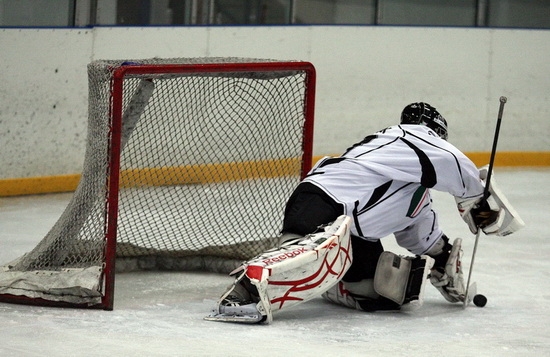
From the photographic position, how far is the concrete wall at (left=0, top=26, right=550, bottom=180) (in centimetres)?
654

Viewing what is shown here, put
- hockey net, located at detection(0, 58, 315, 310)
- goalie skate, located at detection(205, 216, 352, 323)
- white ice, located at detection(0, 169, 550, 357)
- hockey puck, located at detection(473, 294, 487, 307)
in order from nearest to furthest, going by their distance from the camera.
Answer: white ice, located at detection(0, 169, 550, 357) < goalie skate, located at detection(205, 216, 352, 323) < hockey net, located at detection(0, 58, 315, 310) < hockey puck, located at detection(473, 294, 487, 307)

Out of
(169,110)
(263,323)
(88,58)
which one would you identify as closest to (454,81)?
(88,58)

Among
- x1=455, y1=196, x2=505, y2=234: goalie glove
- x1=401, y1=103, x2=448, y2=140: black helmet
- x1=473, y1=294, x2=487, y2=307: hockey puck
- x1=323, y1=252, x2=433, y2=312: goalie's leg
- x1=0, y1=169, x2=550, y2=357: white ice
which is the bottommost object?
x1=0, y1=169, x2=550, y2=357: white ice

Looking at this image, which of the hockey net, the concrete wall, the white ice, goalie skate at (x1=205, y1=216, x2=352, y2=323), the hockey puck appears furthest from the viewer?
the concrete wall

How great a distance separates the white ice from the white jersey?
0.37 m

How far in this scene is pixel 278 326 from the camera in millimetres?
3887

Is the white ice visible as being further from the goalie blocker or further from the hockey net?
the goalie blocker

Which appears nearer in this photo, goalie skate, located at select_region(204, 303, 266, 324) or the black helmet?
goalie skate, located at select_region(204, 303, 266, 324)

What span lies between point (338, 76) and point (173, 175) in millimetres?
2575

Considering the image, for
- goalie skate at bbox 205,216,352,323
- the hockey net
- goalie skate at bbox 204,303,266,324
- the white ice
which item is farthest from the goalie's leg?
the hockey net

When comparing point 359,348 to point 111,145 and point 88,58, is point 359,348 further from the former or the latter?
point 88,58

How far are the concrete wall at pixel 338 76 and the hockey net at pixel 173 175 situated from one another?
2.98 ft

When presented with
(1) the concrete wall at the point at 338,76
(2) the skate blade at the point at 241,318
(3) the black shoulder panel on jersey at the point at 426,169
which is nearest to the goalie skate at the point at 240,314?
(2) the skate blade at the point at 241,318

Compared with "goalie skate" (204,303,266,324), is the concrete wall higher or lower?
higher
